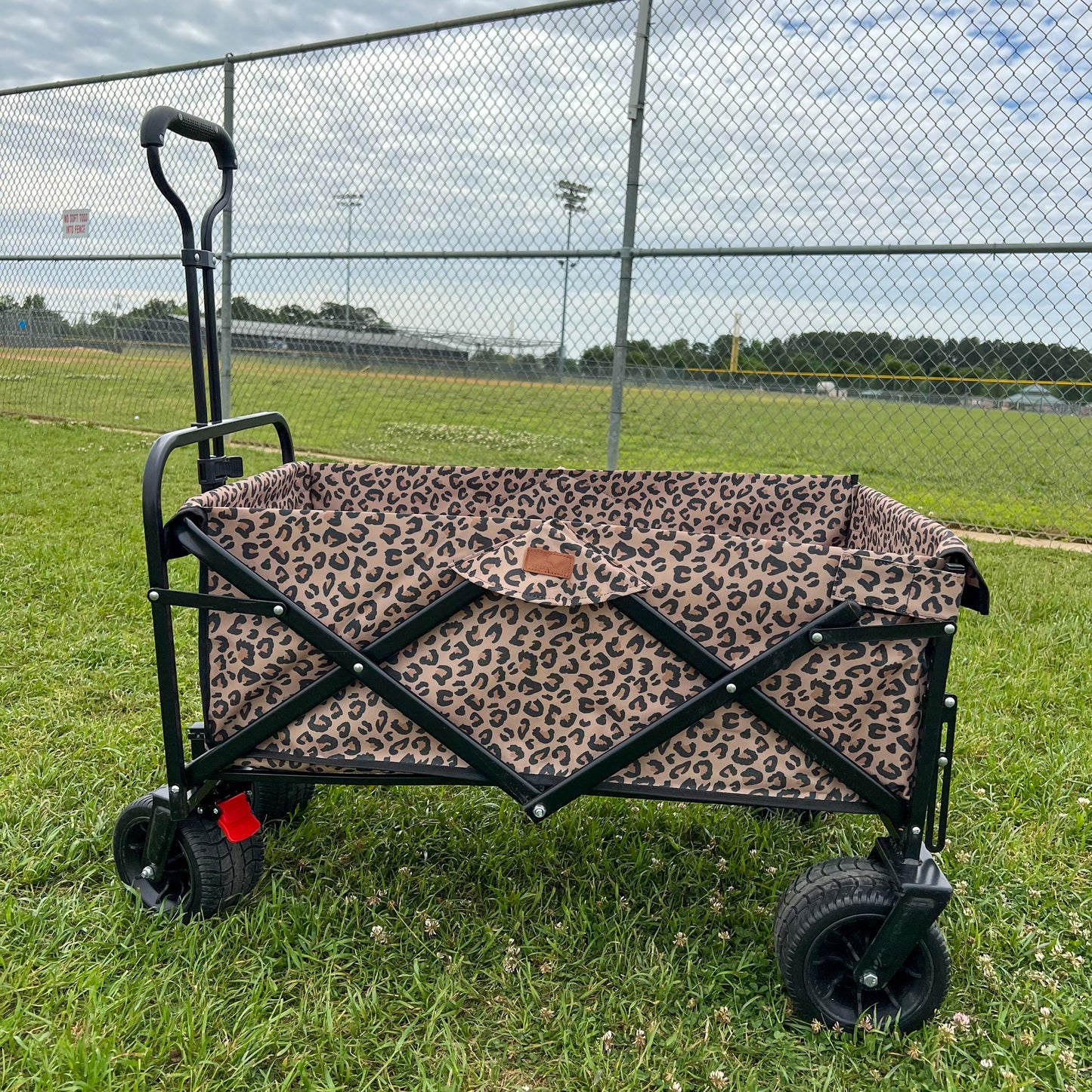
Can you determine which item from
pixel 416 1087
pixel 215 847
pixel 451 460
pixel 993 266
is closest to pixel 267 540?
pixel 215 847

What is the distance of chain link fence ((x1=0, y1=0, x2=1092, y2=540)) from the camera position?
4.35m

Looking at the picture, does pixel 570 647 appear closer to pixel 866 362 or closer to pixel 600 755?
pixel 600 755

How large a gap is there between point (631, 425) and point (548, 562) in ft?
19.2

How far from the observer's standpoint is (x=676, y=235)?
15.3ft

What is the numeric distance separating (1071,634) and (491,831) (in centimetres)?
274

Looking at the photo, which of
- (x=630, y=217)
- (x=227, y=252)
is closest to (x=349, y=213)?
(x=227, y=252)

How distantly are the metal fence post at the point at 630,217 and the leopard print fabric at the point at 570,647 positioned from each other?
2.75 metres

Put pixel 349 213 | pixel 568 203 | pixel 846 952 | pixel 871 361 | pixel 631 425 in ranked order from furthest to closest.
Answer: pixel 631 425, pixel 349 213, pixel 871 361, pixel 568 203, pixel 846 952

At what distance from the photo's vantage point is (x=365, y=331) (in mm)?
6086

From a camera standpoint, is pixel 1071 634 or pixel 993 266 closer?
pixel 1071 634

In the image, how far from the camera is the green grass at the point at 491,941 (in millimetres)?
1608

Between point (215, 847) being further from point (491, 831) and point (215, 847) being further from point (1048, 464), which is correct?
point (1048, 464)

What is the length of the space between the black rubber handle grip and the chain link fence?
8.24ft

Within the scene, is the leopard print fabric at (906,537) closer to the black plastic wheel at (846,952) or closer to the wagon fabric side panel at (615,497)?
the wagon fabric side panel at (615,497)
